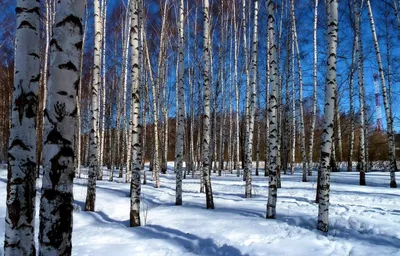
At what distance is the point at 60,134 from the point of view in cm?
178

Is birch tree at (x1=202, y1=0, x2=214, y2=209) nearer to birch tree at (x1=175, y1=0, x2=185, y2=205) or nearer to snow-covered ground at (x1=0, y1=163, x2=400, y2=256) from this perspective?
snow-covered ground at (x1=0, y1=163, x2=400, y2=256)

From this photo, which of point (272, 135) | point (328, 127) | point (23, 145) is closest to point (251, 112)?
point (272, 135)

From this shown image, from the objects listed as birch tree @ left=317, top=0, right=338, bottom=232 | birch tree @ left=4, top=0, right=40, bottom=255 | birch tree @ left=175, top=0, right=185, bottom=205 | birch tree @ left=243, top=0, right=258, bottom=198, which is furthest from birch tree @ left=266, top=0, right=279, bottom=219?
A: birch tree @ left=4, top=0, right=40, bottom=255

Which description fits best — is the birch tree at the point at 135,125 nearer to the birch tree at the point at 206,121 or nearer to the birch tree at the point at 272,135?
the birch tree at the point at 206,121

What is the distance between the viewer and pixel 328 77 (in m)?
5.23

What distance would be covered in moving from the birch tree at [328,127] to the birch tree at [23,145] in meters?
4.62

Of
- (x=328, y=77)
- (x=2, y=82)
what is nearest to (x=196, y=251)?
(x=328, y=77)

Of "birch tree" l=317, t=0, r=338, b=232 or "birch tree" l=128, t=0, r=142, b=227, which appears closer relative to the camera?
"birch tree" l=317, t=0, r=338, b=232

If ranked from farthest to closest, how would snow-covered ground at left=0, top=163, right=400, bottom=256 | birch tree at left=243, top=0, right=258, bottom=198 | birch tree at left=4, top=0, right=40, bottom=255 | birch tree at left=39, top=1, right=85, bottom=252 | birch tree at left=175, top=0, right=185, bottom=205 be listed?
birch tree at left=243, top=0, right=258, bottom=198
birch tree at left=175, top=0, right=185, bottom=205
snow-covered ground at left=0, top=163, right=400, bottom=256
birch tree at left=4, top=0, right=40, bottom=255
birch tree at left=39, top=1, right=85, bottom=252

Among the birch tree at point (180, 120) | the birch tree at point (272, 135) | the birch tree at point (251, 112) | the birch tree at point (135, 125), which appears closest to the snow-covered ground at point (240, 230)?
the birch tree at point (272, 135)

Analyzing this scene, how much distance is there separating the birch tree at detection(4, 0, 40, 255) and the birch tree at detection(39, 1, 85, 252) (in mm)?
464

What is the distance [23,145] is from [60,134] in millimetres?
539

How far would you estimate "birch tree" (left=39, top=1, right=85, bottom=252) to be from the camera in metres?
1.71

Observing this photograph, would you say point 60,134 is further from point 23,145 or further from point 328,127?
point 328,127
